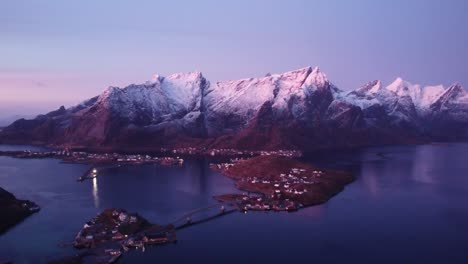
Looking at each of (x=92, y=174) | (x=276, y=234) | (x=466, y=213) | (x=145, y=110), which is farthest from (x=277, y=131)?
(x=276, y=234)

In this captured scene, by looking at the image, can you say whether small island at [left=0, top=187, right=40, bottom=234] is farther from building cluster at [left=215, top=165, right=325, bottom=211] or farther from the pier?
building cluster at [left=215, top=165, right=325, bottom=211]

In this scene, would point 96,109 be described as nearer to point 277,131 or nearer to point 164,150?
point 164,150

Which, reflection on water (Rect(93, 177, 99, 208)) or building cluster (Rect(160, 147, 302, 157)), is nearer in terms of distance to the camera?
reflection on water (Rect(93, 177, 99, 208))

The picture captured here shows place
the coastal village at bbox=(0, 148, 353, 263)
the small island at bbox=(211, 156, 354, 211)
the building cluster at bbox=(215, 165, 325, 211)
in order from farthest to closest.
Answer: the small island at bbox=(211, 156, 354, 211) → the building cluster at bbox=(215, 165, 325, 211) → the coastal village at bbox=(0, 148, 353, 263)

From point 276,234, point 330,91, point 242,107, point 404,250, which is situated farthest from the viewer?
point 330,91

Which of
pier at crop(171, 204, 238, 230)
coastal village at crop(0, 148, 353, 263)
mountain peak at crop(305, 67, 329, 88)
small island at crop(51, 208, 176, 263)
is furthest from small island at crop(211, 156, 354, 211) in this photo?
mountain peak at crop(305, 67, 329, 88)

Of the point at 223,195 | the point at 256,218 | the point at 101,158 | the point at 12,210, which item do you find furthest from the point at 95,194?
the point at 101,158

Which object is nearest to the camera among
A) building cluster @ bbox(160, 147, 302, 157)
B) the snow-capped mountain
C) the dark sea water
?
the dark sea water
